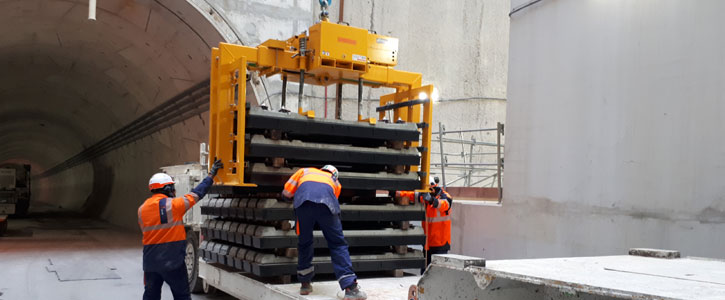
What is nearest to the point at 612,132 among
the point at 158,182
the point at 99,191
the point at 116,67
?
the point at 158,182

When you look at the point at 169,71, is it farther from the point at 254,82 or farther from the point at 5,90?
the point at 5,90

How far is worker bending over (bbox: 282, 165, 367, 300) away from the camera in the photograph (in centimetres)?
546

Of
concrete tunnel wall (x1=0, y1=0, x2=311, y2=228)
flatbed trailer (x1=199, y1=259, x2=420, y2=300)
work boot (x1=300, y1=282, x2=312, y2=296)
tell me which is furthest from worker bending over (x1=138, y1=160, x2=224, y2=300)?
concrete tunnel wall (x1=0, y1=0, x2=311, y2=228)

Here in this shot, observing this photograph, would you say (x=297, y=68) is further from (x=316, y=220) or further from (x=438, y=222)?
(x=438, y=222)

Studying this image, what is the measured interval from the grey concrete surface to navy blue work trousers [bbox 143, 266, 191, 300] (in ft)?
14.7

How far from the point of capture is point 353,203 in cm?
697

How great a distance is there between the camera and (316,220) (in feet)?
18.3

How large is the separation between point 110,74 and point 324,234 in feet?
45.7

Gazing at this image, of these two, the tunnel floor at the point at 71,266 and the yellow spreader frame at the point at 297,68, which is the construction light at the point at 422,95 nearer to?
the yellow spreader frame at the point at 297,68

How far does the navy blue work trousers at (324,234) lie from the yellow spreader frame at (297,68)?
83 centimetres

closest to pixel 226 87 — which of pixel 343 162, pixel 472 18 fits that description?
pixel 343 162

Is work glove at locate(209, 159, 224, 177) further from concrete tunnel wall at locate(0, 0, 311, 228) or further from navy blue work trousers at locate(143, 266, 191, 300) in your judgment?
concrete tunnel wall at locate(0, 0, 311, 228)

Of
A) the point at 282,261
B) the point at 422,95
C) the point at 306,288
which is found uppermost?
the point at 422,95

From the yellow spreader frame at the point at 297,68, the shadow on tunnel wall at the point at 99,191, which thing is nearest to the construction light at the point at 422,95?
the yellow spreader frame at the point at 297,68
